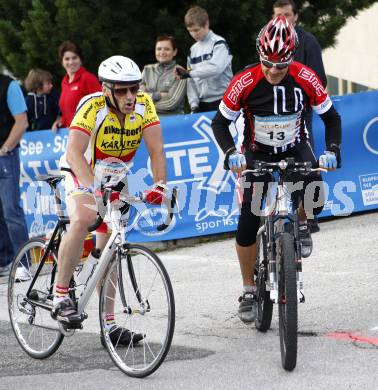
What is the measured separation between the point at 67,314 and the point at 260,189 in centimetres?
149

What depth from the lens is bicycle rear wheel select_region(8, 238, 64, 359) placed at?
7180 mm

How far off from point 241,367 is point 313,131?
5.43 m

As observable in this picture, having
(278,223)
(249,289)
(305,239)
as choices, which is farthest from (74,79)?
(278,223)

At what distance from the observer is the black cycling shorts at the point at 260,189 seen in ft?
23.1

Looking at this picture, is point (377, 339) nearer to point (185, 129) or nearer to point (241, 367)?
point (241, 367)

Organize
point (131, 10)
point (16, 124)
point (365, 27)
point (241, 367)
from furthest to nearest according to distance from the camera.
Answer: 1. point (365, 27)
2. point (131, 10)
3. point (16, 124)
4. point (241, 367)

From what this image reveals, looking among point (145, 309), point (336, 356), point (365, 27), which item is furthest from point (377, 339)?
point (365, 27)

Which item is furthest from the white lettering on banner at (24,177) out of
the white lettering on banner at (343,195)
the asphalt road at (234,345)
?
the white lettering on banner at (343,195)

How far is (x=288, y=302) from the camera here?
6176 millimetres

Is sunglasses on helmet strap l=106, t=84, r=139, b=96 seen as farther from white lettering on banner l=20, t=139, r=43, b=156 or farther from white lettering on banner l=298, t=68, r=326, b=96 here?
white lettering on banner l=20, t=139, r=43, b=156

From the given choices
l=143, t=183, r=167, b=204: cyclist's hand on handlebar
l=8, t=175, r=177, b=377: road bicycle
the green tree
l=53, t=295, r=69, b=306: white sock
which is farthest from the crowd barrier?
l=143, t=183, r=167, b=204: cyclist's hand on handlebar

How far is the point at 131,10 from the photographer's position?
13930mm

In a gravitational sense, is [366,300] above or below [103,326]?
below

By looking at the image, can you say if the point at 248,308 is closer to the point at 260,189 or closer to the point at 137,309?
the point at 260,189
